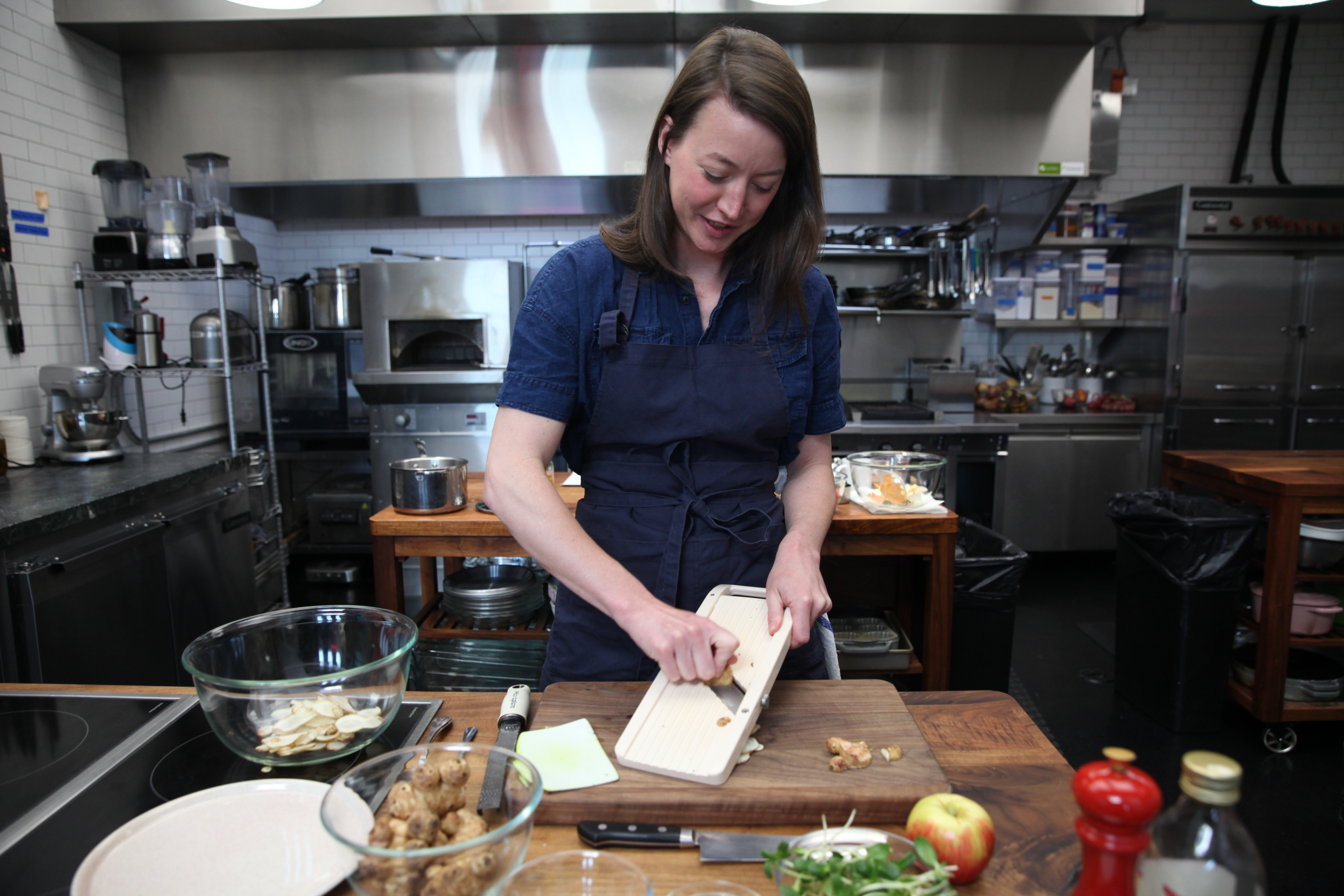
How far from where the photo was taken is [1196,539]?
2.78 meters

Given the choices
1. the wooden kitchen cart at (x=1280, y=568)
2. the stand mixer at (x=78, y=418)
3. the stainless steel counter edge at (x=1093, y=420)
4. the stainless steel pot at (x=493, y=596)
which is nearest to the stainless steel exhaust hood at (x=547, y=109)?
the stainless steel counter edge at (x=1093, y=420)

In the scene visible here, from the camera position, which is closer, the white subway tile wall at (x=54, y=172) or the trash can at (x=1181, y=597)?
the trash can at (x=1181, y=597)

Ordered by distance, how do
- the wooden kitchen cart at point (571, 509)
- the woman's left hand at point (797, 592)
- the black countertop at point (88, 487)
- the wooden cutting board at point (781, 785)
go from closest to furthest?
the wooden cutting board at point (781, 785)
the woman's left hand at point (797, 592)
the black countertop at point (88, 487)
the wooden kitchen cart at point (571, 509)

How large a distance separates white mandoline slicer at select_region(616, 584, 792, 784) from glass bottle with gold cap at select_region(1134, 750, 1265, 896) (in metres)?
0.46

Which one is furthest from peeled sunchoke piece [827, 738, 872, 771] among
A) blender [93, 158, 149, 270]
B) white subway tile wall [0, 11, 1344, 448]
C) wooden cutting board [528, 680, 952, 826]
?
white subway tile wall [0, 11, 1344, 448]

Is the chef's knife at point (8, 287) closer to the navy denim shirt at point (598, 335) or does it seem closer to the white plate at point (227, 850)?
the navy denim shirt at point (598, 335)

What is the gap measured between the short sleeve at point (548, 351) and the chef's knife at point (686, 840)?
64cm

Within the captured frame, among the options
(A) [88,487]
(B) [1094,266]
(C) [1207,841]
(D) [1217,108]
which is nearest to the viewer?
(C) [1207,841]

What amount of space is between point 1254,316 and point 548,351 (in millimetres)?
5281

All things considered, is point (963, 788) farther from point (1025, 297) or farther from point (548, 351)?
point (1025, 297)

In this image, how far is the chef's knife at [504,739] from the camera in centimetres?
83

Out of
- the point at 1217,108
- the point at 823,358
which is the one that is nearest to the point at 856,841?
the point at 823,358

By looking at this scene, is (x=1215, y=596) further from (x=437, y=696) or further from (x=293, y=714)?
(x=293, y=714)

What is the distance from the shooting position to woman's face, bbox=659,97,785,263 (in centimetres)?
118
